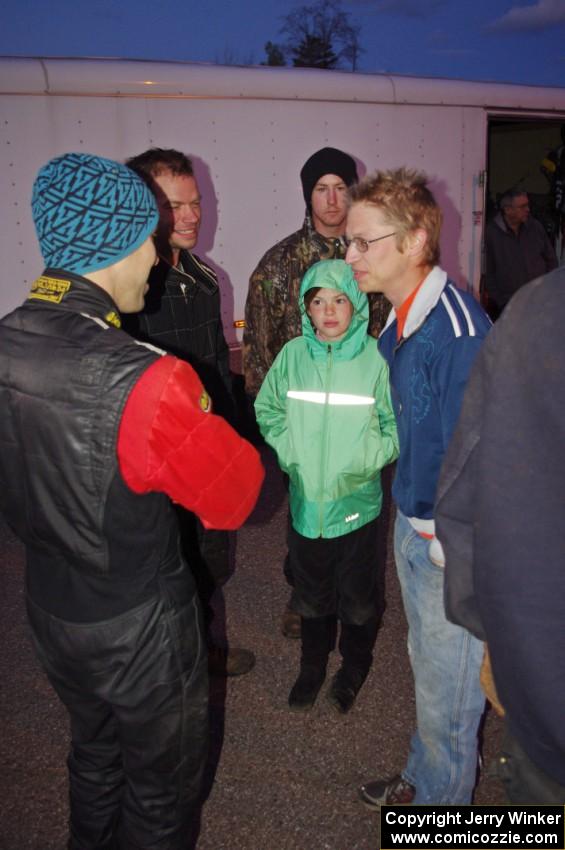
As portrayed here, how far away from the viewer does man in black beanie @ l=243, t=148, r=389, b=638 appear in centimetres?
354

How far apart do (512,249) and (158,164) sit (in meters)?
5.60

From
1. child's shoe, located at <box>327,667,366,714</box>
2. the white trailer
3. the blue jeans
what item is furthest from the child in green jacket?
the white trailer

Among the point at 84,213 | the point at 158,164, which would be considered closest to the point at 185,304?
the point at 158,164

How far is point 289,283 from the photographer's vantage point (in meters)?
3.53

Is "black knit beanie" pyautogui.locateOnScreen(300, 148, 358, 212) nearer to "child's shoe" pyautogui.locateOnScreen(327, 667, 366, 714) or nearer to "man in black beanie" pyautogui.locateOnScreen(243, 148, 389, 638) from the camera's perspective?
"man in black beanie" pyautogui.locateOnScreen(243, 148, 389, 638)

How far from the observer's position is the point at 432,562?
1.92 m

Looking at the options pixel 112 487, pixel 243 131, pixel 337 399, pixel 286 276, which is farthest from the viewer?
pixel 243 131

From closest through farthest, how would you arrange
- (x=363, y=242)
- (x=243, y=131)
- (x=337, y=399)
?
(x=363, y=242) < (x=337, y=399) < (x=243, y=131)

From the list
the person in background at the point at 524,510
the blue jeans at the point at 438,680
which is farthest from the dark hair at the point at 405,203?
the person in background at the point at 524,510

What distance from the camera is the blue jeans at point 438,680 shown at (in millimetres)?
1956

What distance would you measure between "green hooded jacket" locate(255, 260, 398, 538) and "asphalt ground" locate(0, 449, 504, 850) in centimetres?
96

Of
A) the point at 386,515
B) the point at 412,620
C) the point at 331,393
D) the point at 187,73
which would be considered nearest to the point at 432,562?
the point at 412,620

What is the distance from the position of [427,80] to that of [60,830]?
6739mm

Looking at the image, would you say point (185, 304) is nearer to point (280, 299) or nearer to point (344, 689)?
point (280, 299)
